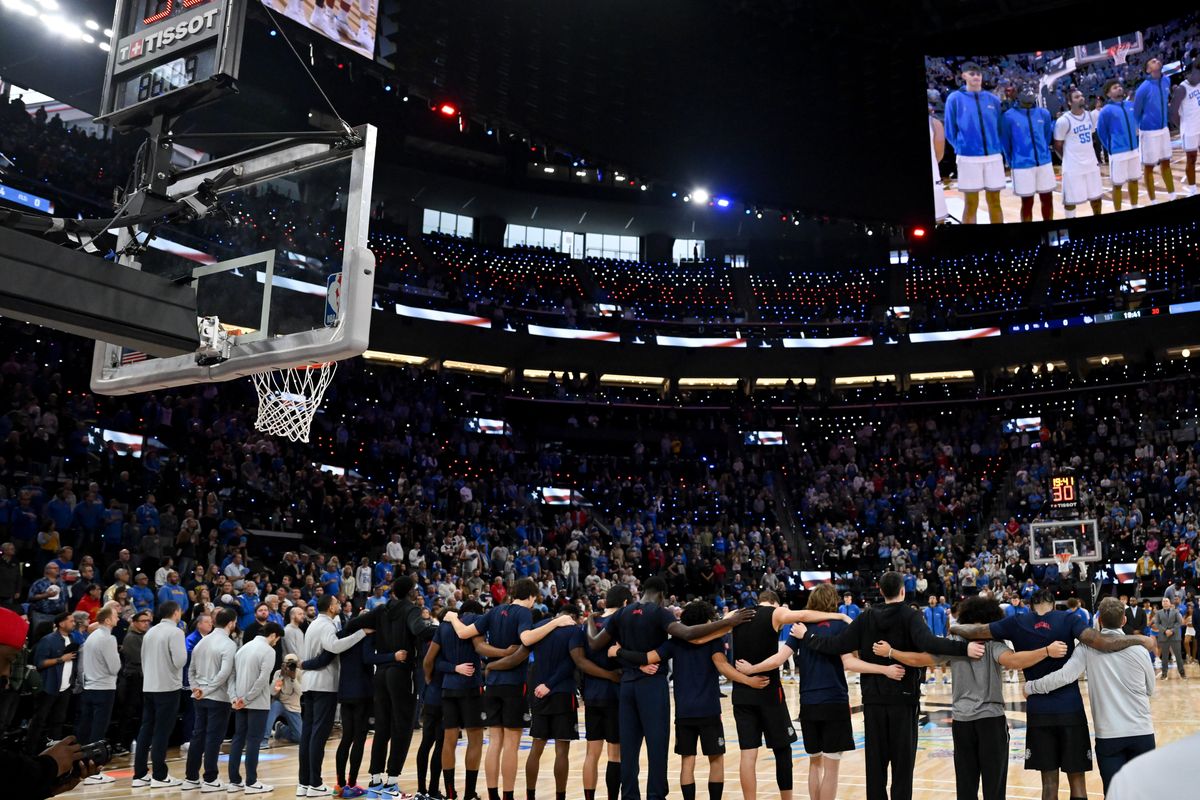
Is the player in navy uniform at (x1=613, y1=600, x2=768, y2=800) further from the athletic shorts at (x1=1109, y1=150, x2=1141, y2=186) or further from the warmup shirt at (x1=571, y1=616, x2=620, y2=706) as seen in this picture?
the athletic shorts at (x1=1109, y1=150, x2=1141, y2=186)

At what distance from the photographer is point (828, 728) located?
8141 millimetres

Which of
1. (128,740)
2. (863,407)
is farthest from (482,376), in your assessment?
(128,740)

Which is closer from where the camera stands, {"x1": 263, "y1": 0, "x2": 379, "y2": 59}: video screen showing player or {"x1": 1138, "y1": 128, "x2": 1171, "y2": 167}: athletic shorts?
{"x1": 263, "y1": 0, "x2": 379, "y2": 59}: video screen showing player

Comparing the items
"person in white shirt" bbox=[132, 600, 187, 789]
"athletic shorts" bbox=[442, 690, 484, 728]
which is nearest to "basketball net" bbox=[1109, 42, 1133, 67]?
"athletic shorts" bbox=[442, 690, 484, 728]

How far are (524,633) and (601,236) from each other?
33444 millimetres

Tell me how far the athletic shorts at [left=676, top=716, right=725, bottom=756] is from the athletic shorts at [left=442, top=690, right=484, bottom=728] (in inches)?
75.4

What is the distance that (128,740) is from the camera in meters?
12.3

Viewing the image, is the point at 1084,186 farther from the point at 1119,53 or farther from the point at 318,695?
the point at 318,695

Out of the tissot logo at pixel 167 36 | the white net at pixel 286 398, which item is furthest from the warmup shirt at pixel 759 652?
the tissot logo at pixel 167 36

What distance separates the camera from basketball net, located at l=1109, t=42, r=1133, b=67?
29312 mm

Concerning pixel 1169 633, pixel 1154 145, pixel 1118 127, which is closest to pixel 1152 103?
pixel 1118 127

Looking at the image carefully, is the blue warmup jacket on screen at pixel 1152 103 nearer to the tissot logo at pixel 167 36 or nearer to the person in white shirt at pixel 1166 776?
the tissot logo at pixel 167 36

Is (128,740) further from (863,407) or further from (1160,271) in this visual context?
(1160,271)

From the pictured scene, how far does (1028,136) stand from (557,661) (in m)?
26.1
